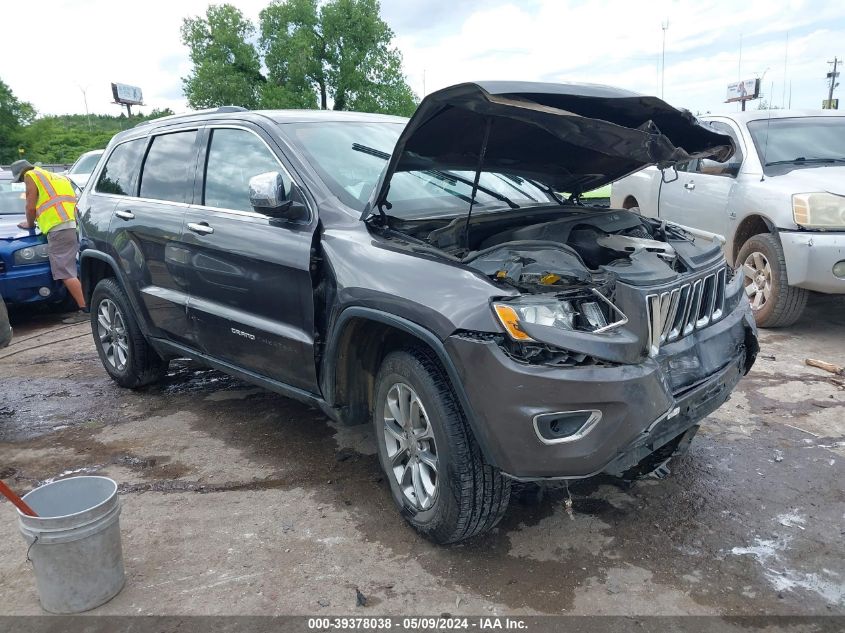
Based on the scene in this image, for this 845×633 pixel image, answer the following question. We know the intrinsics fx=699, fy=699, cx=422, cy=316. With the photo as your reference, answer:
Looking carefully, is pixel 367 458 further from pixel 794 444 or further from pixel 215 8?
pixel 215 8

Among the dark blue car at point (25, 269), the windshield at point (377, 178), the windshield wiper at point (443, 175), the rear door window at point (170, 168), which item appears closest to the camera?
the windshield at point (377, 178)

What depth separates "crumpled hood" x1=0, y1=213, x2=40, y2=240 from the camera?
760 centimetres

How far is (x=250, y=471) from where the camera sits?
3828mm

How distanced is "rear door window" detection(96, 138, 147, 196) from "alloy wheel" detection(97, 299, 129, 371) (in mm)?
826

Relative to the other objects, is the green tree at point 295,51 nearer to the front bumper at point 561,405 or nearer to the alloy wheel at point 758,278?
the alloy wheel at point 758,278

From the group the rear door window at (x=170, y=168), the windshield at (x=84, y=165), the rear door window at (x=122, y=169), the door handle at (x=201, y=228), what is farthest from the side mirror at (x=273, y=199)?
the windshield at (x=84, y=165)

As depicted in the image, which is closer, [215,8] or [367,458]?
[367,458]

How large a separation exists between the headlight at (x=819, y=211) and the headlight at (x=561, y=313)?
12.2ft

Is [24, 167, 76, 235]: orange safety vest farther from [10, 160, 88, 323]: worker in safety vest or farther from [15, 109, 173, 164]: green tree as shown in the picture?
[15, 109, 173, 164]: green tree

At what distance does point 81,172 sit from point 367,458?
1147cm

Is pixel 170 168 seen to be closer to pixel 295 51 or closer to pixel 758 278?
pixel 758 278

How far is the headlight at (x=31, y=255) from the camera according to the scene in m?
7.51

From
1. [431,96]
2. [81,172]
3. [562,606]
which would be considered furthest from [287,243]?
[81,172]

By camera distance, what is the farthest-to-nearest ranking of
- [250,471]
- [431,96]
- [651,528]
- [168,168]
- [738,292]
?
1. [168,168]
2. [250,471]
3. [738,292]
4. [651,528]
5. [431,96]
